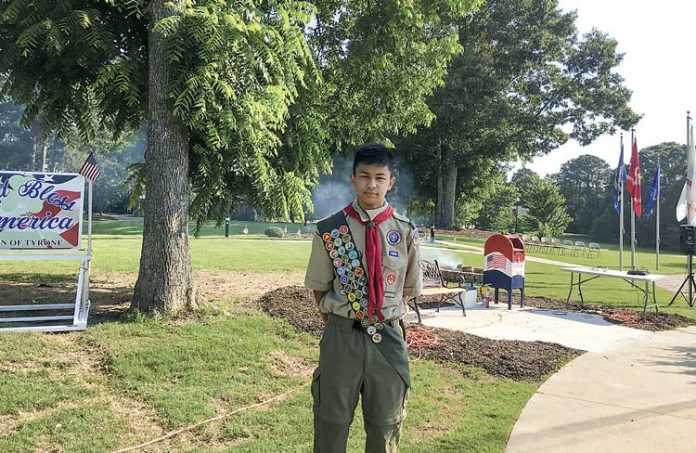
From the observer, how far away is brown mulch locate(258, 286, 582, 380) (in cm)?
559

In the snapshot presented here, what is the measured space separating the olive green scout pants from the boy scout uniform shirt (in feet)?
0.54

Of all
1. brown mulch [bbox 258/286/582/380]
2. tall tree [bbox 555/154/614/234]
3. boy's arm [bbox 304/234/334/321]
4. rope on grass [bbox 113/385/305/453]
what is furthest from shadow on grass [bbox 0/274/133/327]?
tall tree [bbox 555/154/614/234]

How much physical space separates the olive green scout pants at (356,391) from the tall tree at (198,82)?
3971 mm

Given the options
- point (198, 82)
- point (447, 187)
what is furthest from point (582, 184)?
point (198, 82)

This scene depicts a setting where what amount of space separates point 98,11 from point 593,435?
23.7 ft

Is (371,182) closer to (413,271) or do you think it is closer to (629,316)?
(413,271)

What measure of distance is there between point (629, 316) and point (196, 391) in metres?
7.62

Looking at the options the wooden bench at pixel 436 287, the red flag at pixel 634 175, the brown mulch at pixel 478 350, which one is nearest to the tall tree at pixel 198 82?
the brown mulch at pixel 478 350

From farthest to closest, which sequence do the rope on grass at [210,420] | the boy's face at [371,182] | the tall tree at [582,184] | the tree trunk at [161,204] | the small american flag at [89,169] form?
the tall tree at [582,184] < the small american flag at [89,169] < the tree trunk at [161,204] < the rope on grass at [210,420] < the boy's face at [371,182]

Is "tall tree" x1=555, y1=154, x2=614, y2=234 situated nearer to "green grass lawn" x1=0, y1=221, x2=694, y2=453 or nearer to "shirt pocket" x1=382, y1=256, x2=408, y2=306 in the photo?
"green grass lawn" x1=0, y1=221, x2=694, y2=453

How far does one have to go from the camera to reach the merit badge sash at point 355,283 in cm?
239

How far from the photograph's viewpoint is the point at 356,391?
2.38 meters

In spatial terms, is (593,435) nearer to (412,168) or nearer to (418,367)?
(418,367)

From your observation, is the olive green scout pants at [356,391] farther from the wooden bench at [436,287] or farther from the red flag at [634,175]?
the red flag at [634,175]
